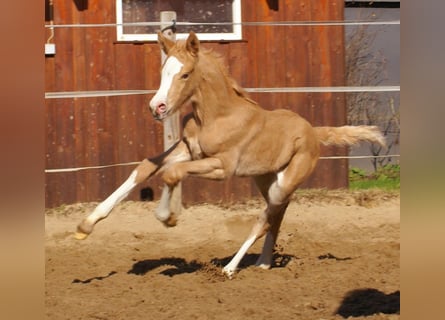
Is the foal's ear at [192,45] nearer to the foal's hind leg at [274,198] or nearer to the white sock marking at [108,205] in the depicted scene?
the white sock marking at [108,205]

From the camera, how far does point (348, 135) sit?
5.70 meters

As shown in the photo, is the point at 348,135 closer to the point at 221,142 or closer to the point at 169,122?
the point at 221,142

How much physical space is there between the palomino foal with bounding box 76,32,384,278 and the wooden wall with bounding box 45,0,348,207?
2461 mm

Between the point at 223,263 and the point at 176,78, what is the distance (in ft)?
5.29

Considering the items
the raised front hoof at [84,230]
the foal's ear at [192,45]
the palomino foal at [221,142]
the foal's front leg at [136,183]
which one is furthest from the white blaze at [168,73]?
the raised front hoof at [84,230]

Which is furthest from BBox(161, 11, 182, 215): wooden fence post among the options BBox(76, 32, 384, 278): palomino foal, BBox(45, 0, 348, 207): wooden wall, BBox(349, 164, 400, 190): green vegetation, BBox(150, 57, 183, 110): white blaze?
BBox(349, 164, 400, 190): green vegetation

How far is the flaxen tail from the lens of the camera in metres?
5.66

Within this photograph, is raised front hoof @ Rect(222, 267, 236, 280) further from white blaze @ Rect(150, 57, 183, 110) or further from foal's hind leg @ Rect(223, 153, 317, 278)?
white blaze @ Rect(150, 57, 183, 110)

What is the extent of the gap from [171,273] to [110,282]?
18.6 inches

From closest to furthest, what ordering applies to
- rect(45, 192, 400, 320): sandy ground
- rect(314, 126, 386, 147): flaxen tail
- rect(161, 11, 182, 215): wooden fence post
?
rect(45, 192, 400, 320): sandy ground < rect(314, 126, 386, 147): flaxen tail < rect(161, 11, 182, 215): wooden fence post

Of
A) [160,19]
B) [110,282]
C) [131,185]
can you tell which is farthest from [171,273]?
[160,19]

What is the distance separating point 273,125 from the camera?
5.35 meters

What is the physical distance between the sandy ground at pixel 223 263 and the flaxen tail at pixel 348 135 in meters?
0.94
